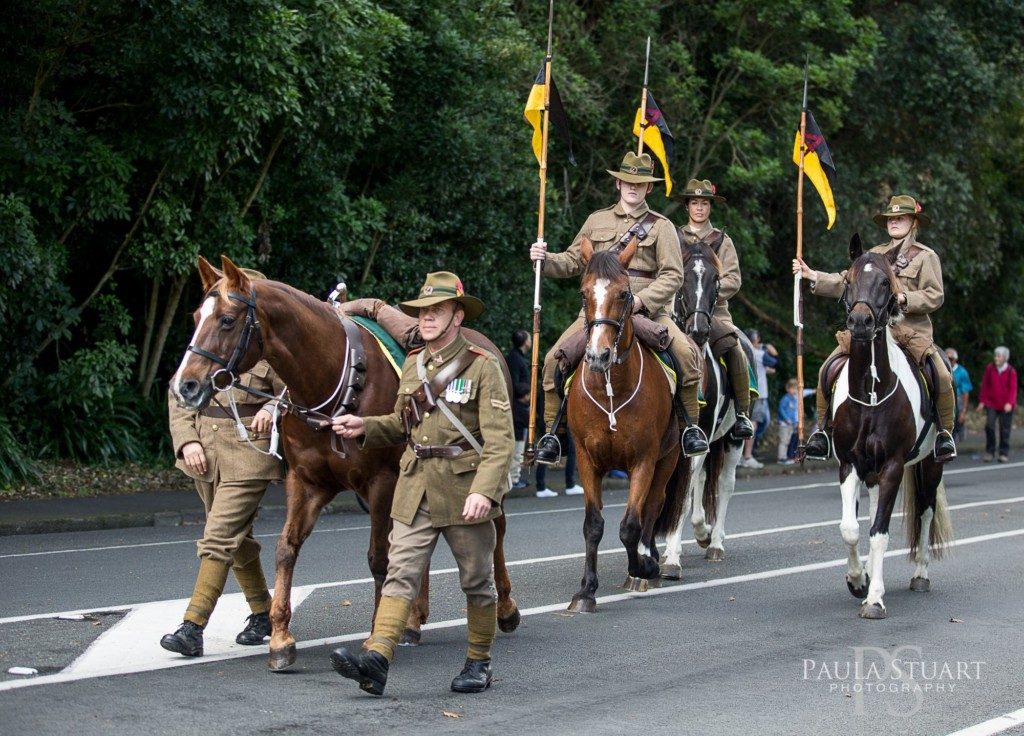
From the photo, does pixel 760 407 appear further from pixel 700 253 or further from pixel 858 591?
pixel 858 591

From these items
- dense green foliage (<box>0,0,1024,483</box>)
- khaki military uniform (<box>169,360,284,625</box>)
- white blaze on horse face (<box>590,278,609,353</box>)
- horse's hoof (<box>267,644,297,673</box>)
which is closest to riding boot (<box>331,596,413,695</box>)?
horse's hoof (<box>267,644,297,673</box>)

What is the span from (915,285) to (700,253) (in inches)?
76.4

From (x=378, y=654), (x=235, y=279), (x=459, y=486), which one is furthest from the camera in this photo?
(x=235, y=279)

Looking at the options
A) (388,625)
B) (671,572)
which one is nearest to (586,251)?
(671,572)

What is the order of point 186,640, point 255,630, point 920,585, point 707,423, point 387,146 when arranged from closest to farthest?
point 186,640 → point 255,630 → point 920,585 → point 707,423 → point 387,146

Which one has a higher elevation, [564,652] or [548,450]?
[548,450]

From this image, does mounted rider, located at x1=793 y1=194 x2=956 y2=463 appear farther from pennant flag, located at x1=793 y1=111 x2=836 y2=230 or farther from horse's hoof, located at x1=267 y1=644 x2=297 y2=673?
horse's hoof, located at x1=267 y1=644 x2=297 y2=673

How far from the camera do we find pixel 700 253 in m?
13.0

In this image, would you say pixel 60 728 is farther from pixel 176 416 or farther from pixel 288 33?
pixel 288 33

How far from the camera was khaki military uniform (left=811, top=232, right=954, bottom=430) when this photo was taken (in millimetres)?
11688

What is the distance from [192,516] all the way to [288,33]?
226 inches

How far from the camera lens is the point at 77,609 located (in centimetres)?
1030

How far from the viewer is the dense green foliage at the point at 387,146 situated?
17.8 meters

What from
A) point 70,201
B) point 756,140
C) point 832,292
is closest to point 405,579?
point 832,292
